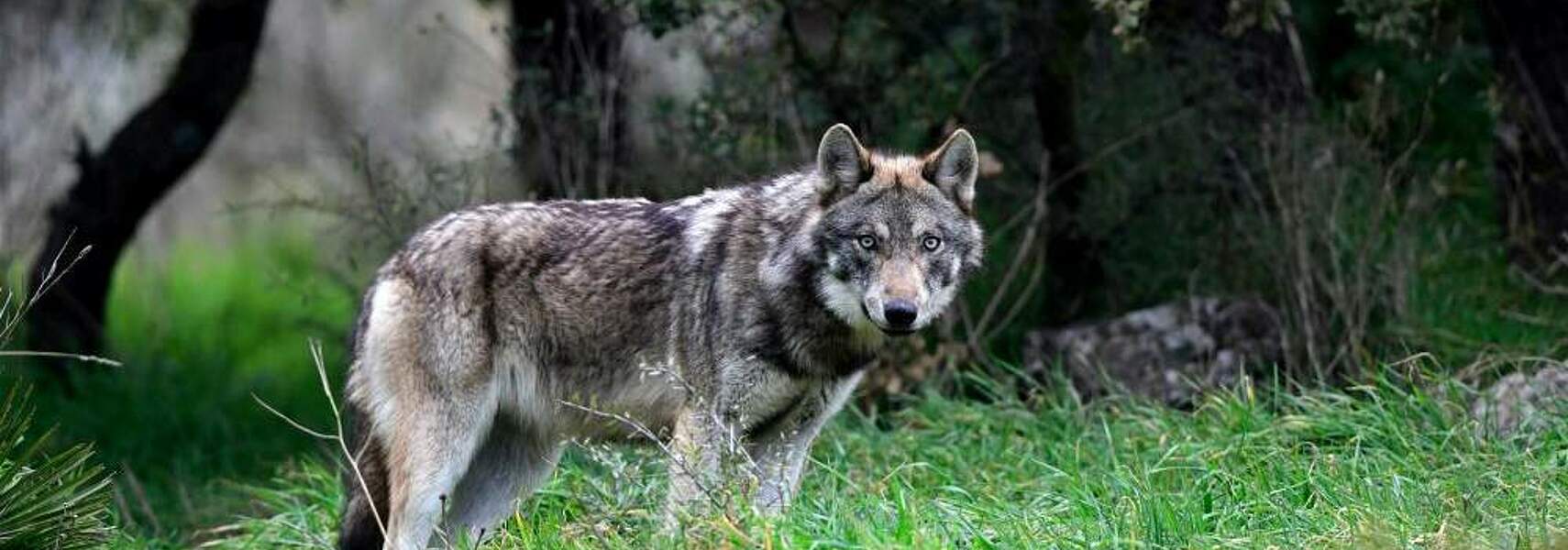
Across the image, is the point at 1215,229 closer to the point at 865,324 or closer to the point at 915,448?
the point at 915,448

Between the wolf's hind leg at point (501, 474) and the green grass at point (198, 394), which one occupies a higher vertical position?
the wolf's hind leg at point (501, 474)

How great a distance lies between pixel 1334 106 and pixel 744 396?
192 inches

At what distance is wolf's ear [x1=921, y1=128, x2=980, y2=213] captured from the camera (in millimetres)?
6371

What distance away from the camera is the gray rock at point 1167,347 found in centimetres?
904

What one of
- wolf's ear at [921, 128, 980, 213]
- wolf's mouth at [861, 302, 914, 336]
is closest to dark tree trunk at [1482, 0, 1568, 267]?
wolf's ear at [921, 128, 980, 213]

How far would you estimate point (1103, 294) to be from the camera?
10.2 m

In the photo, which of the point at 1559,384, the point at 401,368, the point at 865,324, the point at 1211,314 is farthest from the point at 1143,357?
the point at 401,368

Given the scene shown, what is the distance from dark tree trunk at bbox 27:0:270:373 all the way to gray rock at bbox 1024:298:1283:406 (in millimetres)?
4609

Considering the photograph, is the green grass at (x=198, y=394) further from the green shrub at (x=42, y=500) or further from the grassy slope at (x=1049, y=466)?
the green shrub at (x=42, y=500)

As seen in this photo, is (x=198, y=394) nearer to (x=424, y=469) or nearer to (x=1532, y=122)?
(x=424, y=469)

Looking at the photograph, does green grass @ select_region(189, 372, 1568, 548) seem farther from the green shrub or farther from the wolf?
the green shrub

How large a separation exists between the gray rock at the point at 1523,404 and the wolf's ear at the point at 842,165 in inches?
85.3

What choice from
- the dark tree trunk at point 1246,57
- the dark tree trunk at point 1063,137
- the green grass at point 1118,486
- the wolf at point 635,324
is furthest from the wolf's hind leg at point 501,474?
the dark tree trunk at point 1246,57

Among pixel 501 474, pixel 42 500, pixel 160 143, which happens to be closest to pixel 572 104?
pixel 160 143
